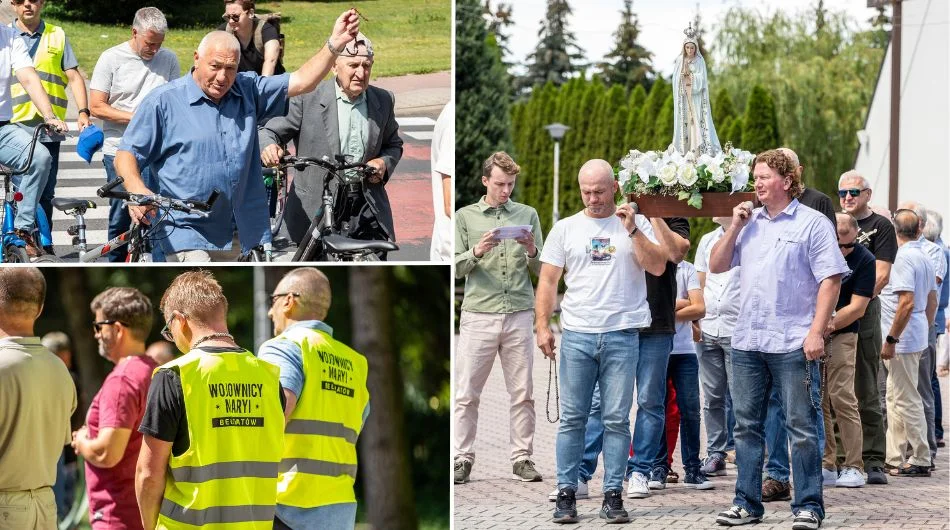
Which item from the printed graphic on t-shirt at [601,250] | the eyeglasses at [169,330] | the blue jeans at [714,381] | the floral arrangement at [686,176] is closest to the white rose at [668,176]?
the floral arrangement at [686,176]

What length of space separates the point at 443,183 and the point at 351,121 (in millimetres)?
982

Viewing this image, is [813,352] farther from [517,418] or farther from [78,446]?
[78,446]

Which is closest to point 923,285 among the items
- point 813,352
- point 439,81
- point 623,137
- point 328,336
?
point 813,352

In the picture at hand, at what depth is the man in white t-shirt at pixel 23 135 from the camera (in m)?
8.66

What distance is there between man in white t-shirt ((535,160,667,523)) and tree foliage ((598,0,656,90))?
59.3 meters

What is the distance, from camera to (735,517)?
725cm

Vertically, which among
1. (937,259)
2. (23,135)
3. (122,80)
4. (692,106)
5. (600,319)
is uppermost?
(122,80)

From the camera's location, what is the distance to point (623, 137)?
3794cm

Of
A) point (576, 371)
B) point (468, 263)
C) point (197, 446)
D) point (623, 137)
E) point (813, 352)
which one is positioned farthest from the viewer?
point (623, 137)

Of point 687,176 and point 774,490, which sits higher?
point 687,176

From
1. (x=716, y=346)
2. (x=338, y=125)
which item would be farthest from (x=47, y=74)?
(x=716, y=346)

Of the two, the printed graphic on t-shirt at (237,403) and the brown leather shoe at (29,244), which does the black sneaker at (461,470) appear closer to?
the brown leather shoe at (29,244)

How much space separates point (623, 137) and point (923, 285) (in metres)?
28.5

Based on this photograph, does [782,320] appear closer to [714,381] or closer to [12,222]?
[714,381]
